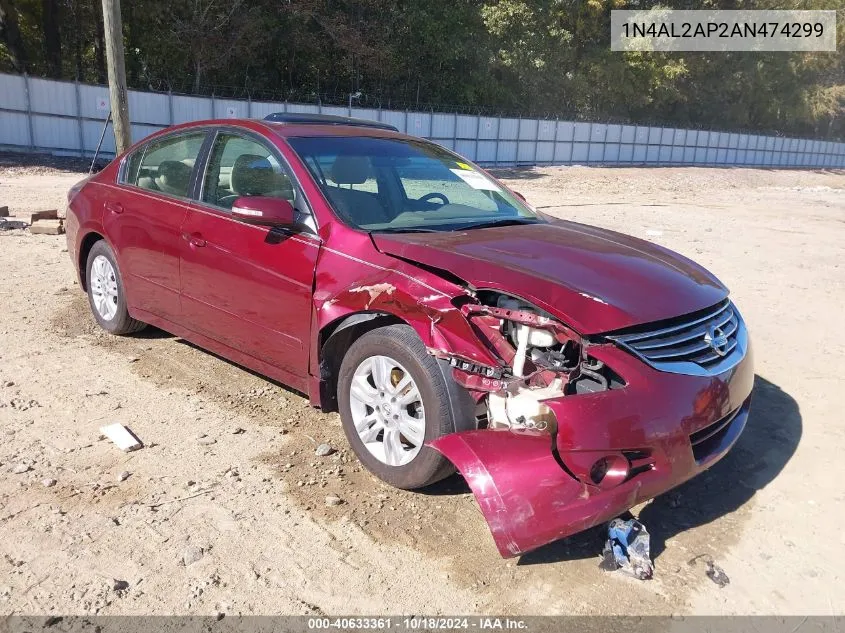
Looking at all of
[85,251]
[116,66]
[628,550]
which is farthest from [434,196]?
[116,66]

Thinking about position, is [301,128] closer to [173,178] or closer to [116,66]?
[173,178]

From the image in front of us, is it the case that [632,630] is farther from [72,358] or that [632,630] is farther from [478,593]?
[72,358]

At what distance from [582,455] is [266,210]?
80.3 inches

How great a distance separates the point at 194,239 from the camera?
4.32 metres

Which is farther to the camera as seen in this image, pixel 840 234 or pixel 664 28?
pixel 664 28

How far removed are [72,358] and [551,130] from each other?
3279 centimetres

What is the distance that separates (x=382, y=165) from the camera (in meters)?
4.24

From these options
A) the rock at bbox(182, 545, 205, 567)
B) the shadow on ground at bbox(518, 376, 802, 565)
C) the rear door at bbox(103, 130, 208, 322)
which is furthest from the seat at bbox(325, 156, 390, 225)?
the shadow on ground at bbox(518, 376, 802, 565)

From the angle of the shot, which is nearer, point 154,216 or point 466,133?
point 154,216

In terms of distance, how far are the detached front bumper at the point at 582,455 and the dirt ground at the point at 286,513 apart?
32cm

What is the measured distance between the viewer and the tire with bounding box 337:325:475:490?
302cm

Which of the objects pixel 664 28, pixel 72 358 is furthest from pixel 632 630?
pixel 664 28

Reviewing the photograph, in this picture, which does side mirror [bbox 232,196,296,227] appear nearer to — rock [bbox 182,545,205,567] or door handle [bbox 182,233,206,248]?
door handle [bbox 182,233,206,248]

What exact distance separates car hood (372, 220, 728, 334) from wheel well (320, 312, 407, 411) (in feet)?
1.07
